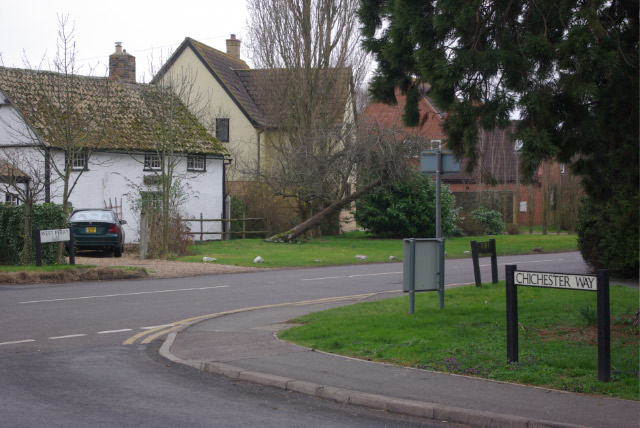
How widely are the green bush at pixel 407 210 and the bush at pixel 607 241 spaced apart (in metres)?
17.8

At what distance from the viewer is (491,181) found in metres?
10.8

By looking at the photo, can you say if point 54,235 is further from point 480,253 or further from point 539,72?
point 539,72

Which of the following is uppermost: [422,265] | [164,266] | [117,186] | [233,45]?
[233,45]

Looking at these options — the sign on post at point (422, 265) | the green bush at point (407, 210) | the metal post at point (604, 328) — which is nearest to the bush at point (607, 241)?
the sign on post at point (422, 265)

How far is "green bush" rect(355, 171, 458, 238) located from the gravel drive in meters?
15.9

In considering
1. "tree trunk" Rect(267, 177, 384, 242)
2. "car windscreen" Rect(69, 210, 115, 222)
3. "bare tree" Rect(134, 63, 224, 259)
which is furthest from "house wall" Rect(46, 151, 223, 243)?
"car windscreen" Rect(69, 210, 115, 222)

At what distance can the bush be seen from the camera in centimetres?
1759

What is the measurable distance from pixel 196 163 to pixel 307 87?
685cm

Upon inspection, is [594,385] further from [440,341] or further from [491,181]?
[491,181]

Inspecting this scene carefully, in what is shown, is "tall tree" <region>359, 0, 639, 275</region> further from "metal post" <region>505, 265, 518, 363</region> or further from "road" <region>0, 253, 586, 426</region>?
"road" <region>0, 253, 586, 426</region>

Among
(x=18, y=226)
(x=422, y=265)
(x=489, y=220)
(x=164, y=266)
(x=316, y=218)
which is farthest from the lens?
(x=489, y=220)

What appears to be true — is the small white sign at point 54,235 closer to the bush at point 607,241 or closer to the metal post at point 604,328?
the bush at point 607,241

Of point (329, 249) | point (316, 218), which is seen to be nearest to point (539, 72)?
point (329, 249)

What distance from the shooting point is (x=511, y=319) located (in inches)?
313
